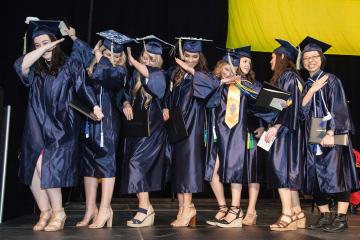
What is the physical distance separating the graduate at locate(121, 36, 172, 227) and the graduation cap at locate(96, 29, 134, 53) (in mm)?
91

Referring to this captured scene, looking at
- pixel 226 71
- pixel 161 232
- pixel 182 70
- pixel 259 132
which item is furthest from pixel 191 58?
pixel 161 232

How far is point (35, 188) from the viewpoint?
3811mm

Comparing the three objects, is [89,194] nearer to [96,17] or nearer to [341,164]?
[341,164]

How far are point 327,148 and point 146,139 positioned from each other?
4.76 feet

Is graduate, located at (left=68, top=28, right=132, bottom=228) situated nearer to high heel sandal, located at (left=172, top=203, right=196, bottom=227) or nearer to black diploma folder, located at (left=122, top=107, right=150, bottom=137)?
black diploma folder, located at (left=122, top=107, right=150, bottom=137)

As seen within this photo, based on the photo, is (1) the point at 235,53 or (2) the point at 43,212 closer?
(2) the point at 43,212

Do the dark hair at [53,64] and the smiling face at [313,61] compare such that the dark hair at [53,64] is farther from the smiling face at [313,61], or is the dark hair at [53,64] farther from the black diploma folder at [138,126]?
the smiling face at [313,61]

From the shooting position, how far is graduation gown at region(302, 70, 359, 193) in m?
4.05

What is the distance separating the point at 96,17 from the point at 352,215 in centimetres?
435

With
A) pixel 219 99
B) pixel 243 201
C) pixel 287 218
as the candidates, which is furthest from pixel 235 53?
pixel 243 201

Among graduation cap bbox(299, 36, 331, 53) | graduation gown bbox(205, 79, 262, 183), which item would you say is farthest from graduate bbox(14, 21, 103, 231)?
graduation cap bbox(299, 36, 331, 53)

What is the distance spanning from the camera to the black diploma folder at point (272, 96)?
3965 mm

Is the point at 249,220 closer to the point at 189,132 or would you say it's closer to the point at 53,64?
the point at 189,132

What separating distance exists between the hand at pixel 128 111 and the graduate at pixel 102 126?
100 mm
